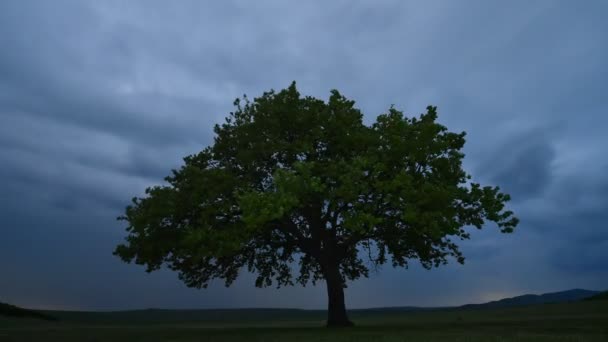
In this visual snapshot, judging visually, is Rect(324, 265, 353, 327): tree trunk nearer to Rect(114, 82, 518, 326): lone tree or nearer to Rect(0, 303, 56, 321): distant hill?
Rect(114, 82, 518, 326): lone tree

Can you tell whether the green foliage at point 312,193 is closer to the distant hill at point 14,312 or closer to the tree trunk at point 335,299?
the tree trunk at point 335,299

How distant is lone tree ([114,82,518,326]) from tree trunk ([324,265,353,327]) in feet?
0.26

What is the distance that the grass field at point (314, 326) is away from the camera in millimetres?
26859

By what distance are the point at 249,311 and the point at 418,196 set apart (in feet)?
250

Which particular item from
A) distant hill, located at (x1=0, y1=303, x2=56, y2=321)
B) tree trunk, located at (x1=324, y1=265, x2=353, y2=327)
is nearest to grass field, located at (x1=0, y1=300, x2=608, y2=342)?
tree trunk, located at (x1=324, y1=265, x2=353, y2=327)

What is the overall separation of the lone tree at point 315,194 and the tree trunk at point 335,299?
0.26ft

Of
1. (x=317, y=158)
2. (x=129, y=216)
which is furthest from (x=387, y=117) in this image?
(x=129, y=216)

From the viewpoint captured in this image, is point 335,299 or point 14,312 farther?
point 14,312

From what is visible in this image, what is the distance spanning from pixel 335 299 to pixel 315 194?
9259mm

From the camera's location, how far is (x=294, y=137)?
38781mm

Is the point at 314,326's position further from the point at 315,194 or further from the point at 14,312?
the point at 14,312

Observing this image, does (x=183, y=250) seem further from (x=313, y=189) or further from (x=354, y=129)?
(x=354, y=129)

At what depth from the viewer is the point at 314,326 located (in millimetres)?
42844

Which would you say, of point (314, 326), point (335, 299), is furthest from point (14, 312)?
point (335, 299)
